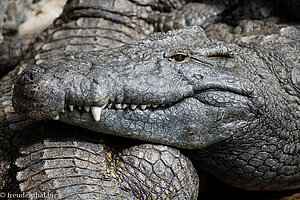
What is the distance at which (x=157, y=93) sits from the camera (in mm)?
2236

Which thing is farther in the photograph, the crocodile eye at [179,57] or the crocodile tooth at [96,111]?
the crocodile eye at [179,57]

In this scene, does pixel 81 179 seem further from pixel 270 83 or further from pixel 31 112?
pixel 270 83

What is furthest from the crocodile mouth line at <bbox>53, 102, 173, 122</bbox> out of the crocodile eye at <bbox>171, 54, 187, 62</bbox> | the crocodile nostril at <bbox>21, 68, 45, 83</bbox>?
the crocodile eye at <bbox>171, 54, 187, 62</bbox>

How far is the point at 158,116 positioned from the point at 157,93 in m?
0.15

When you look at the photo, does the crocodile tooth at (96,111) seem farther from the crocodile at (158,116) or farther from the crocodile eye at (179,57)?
the crocodile eye at (179,57)

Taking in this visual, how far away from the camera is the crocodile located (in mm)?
2168

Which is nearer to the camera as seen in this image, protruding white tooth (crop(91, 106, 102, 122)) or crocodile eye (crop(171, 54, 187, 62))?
protruding white tooth (crop(91, 106, 102, 122))

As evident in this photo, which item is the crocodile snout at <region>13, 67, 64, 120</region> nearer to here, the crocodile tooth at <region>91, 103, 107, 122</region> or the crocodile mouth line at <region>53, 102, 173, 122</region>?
the crocodile mouth line at <region>53, 102, 173, 122</region>

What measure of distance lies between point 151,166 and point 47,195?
622mm

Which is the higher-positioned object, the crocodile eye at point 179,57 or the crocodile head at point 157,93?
the crocodile eye at point 179,57

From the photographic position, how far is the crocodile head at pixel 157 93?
6.97ft

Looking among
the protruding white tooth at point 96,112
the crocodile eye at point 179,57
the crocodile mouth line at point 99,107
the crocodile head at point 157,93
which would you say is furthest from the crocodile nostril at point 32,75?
the crocodile eye at point 179,57

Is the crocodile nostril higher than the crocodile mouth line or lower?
higher

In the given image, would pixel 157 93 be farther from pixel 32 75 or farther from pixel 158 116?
pixel 32 75
